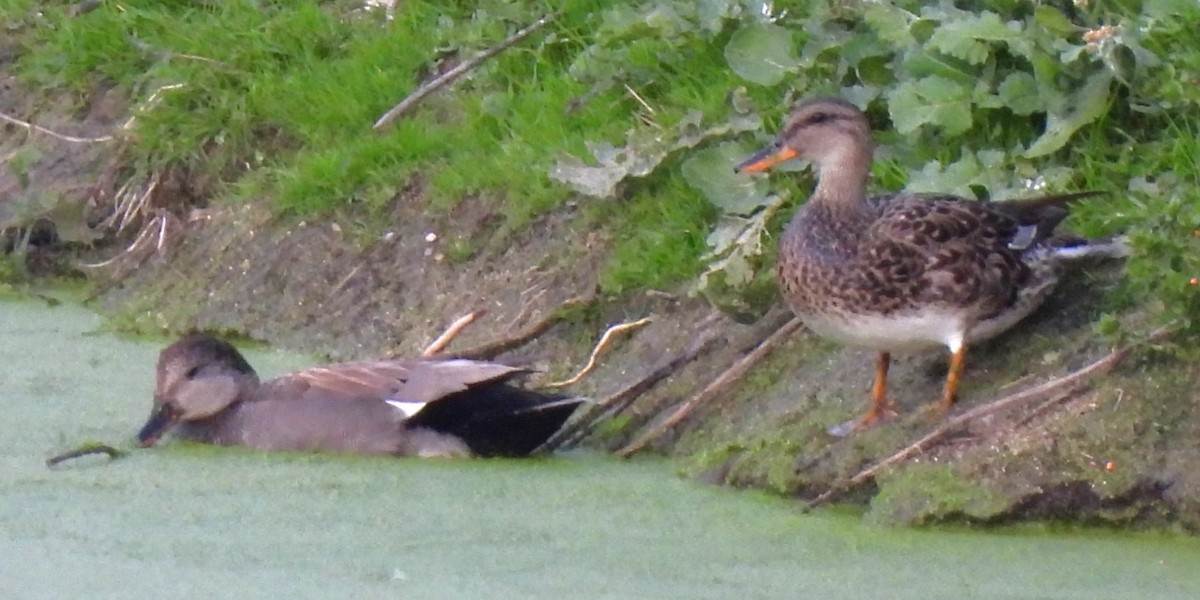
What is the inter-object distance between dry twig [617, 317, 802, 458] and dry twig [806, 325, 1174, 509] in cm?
88

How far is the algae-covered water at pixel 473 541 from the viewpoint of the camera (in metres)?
4.81

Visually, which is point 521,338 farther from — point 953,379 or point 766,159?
point 953,379

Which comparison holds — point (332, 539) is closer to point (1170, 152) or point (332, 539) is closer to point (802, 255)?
point (802, 255)

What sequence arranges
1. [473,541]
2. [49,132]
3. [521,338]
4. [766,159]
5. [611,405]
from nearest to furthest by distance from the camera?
[473,541] < [611,405] < [766,159] < [521,338] < [49,132]

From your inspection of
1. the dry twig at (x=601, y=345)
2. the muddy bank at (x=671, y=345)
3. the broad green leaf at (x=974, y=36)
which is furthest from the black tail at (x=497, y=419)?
the broad green leaf at (x=974, y=36)

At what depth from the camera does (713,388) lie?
6.47m

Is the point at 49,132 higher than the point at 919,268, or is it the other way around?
the point at 919,268

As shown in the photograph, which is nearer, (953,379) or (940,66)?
(953,379)

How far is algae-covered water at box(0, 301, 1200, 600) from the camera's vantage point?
4812 mm

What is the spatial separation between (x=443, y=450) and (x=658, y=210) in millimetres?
1634

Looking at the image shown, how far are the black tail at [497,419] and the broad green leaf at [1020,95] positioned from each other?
1.60 meters

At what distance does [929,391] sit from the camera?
6250mm

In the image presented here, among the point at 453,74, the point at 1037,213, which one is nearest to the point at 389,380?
the point at 1037,213

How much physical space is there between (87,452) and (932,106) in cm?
266
